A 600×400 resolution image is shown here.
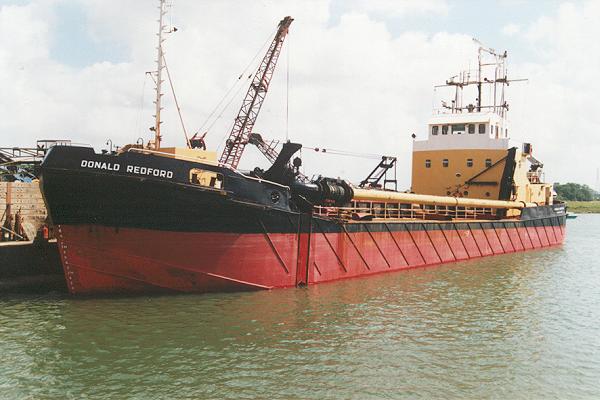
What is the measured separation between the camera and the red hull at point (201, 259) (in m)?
13.2

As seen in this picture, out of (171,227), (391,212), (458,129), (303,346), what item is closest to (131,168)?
(171,227)

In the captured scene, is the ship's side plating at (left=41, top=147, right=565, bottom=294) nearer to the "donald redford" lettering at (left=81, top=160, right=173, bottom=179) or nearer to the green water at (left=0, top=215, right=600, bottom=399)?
the "donald redford" lettering at (left=81, top=160, right=173, bottom=179)

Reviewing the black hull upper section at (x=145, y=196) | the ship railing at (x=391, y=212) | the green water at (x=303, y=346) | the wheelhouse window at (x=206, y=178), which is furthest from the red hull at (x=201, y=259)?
the wheelhouse window at (x=206, y=178)

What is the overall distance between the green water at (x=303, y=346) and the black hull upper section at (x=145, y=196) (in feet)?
7.17

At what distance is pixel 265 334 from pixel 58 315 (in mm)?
5265

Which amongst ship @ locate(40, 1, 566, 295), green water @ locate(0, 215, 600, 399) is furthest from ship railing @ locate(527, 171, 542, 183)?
green water @ locate(0, 215, 600, 399)

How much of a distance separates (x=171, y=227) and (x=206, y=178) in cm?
180

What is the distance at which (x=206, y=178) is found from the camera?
1416 cm

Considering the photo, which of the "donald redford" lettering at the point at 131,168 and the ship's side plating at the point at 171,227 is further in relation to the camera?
the ship's side plating at the point at 171,227

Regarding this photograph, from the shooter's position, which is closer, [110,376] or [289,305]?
[110,376]

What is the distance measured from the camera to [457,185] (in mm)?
29156

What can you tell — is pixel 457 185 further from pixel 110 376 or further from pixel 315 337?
pixel 110 376

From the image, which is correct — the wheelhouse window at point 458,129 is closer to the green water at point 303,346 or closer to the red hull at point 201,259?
the red hull at point 201,259

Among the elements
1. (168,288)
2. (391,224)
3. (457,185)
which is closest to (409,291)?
(391,224)
